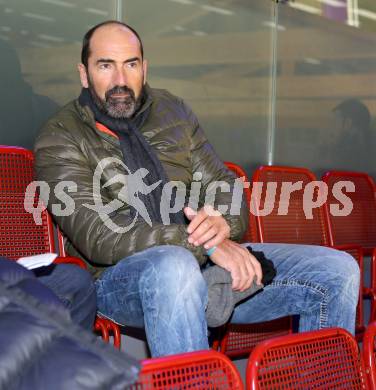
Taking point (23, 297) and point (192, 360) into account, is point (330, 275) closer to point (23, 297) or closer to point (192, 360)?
point (192, 360)

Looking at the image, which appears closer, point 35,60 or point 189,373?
point 189,373

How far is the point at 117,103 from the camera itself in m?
2.83

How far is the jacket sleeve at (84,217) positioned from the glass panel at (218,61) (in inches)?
50.0

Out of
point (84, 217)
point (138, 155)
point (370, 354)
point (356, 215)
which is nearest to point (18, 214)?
point (84, 217)

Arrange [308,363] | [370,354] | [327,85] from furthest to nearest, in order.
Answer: [327,85]
[370,354]
[308,363]

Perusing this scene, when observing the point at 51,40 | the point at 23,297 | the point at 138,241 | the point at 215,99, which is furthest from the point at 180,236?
the point at 215,99

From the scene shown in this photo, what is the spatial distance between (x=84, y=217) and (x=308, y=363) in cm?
100

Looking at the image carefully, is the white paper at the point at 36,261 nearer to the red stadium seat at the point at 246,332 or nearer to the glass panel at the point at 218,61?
the red stadium seat at the point at 246,332

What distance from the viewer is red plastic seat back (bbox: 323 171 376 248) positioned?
14.1 ft

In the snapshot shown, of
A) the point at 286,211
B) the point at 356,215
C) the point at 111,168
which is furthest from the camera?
the point at 356,215

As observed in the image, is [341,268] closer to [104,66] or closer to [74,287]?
[74,287]

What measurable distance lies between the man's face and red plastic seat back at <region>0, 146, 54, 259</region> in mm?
376

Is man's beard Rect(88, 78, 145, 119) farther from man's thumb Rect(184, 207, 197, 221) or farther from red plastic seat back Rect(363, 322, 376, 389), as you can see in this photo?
red plastic seat back Rect(363, 322, 376, 389)

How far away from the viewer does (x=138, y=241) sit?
2439 mm
